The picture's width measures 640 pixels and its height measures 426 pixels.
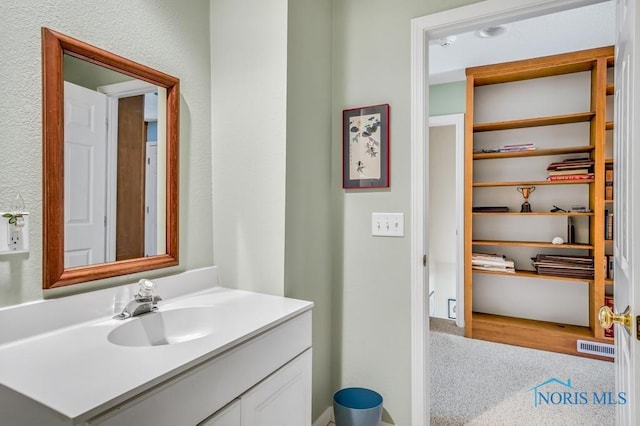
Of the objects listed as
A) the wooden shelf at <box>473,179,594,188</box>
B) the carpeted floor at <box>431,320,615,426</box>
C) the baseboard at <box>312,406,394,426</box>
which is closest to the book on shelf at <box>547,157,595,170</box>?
the wooden shelf at <box>473,179,594,188</box>

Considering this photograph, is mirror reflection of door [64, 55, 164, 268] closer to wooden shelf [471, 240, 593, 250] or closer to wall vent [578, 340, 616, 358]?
wooden shelf [471, 240, 593, 250]

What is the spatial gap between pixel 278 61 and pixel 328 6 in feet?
2.01

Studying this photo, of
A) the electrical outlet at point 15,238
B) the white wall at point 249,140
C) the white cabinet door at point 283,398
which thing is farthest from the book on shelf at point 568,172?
the electrical outlet at point 15,238

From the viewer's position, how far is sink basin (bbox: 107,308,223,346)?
3.91ft

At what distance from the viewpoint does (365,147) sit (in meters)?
1.88

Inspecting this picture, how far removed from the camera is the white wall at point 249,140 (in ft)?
5.17

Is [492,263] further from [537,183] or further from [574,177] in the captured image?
[574,177]

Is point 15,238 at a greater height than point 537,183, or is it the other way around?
point 537,183

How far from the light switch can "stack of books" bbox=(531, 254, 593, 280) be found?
211 cm

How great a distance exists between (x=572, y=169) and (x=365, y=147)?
2.25 meters

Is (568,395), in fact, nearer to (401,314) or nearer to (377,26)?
(401,314)

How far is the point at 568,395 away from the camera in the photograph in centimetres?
239

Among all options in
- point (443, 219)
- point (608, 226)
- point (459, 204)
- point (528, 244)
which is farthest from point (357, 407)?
point (443, 219)

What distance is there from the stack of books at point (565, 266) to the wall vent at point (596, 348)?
20.7 inches
